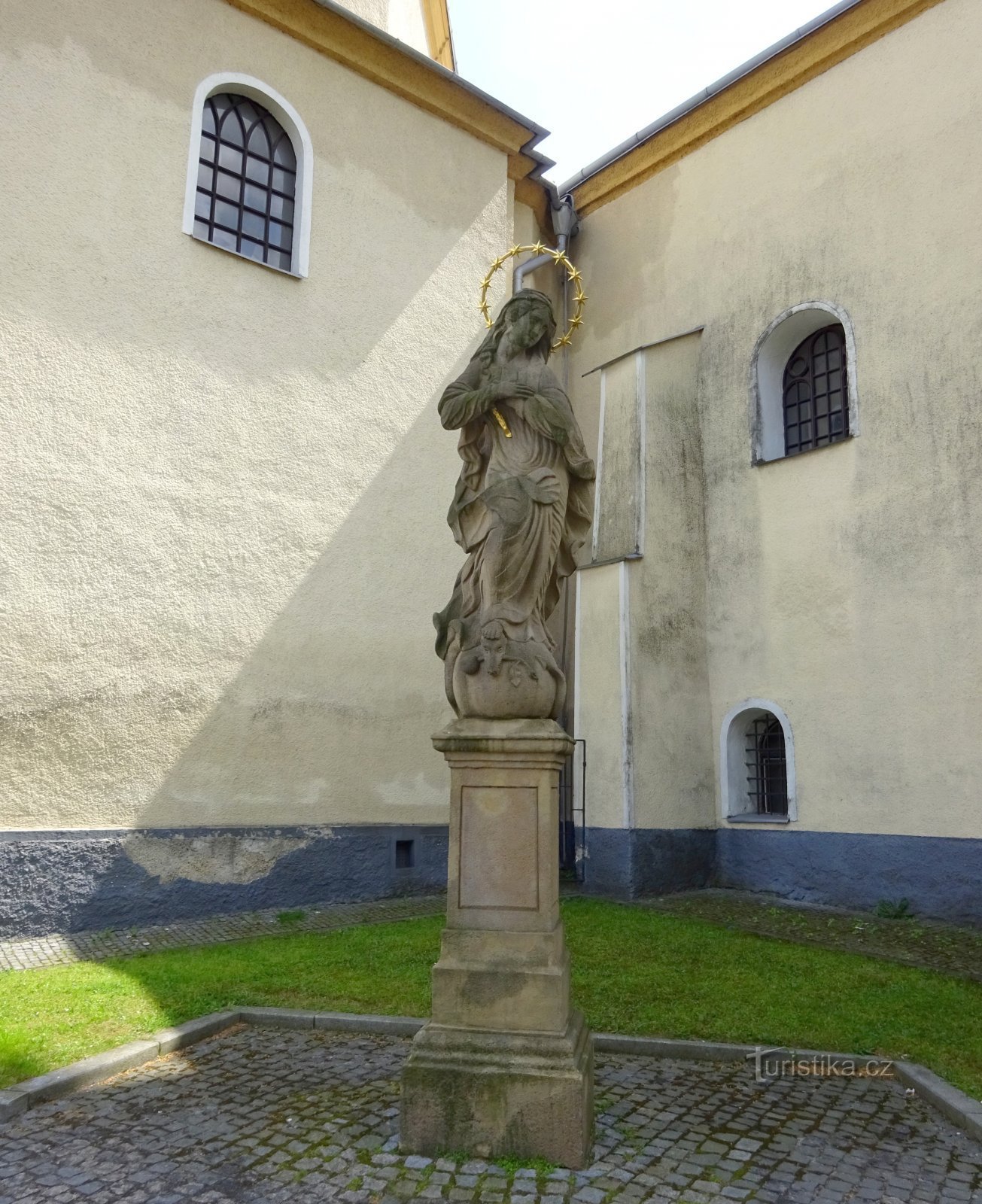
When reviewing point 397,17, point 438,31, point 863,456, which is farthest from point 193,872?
point 438,31

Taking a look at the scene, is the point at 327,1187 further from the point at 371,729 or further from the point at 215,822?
the point at 371,729

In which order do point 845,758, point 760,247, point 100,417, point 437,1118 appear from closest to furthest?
point 437,1118 < point 100,417 < point 845,758 < point 760,247

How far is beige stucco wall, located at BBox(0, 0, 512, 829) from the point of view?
817 centimetres

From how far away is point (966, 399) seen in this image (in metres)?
8.88

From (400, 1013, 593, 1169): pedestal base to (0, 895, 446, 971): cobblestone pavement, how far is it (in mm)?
4397

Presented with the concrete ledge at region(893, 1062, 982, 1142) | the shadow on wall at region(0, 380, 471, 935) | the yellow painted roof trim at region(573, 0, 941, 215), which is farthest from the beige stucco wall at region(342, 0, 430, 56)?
the concrete ledge at region(893, 1062, 982, 1142)

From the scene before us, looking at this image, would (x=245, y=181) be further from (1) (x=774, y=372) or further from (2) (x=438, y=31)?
(2) (x=438, y=31)

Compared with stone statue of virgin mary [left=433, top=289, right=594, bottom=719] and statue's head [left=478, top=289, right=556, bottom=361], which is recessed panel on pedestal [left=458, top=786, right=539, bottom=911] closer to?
stone statue of virgin mary [left=433, top=289, right=594, bottom=719]

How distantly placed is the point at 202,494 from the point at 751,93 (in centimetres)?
814

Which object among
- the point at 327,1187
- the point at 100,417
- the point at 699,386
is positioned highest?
the point at 699,386

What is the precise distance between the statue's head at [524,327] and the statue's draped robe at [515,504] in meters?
0.08

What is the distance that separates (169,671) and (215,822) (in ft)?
4.88

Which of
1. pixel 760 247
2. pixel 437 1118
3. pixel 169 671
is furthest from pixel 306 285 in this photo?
pixel 437 1118

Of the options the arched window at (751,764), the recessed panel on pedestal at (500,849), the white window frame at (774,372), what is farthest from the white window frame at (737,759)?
the recessed panel on pedestal at (500,849)
